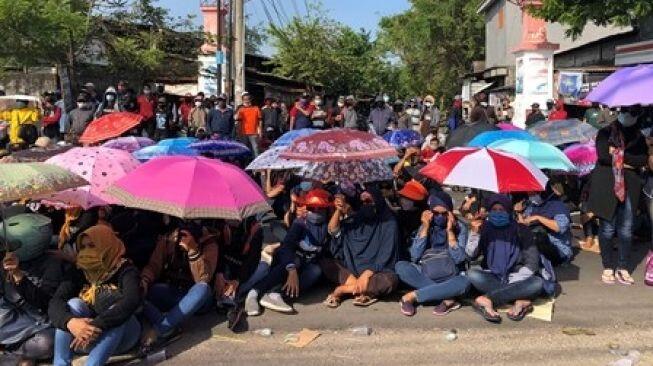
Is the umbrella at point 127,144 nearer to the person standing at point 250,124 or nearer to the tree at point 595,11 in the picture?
the person standing at point 250,124

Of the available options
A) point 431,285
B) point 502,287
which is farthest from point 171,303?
point 502,287

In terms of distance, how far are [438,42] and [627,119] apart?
34969mm

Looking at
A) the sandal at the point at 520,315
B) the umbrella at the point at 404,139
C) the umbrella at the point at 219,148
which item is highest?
the umbrella at the point at 404,139

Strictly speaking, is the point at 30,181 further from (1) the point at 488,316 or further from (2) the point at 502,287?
(2) the point at 502,287

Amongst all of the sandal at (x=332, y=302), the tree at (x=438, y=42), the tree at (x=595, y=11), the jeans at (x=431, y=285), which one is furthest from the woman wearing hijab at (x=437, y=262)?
the tree at (x=438, y=42)

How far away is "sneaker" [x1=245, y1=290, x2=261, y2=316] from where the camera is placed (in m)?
5.57

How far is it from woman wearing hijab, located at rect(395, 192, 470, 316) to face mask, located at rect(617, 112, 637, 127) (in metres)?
1.80

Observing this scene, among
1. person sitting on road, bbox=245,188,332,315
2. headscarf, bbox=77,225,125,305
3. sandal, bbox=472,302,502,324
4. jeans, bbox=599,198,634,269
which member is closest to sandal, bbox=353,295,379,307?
person sitting on road, bbox=245,188,332,315

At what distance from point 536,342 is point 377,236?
1492 millimetres

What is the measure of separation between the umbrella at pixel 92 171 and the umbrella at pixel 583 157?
5.03 metres

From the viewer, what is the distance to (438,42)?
40.3m

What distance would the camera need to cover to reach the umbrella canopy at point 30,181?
4.22 meters

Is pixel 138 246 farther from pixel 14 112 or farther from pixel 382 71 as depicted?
pixel 382 71

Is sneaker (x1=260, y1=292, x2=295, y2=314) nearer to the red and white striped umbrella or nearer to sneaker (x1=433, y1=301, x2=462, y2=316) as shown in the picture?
sneaker (x1=433, y1=301, x2=462, y2=316)
